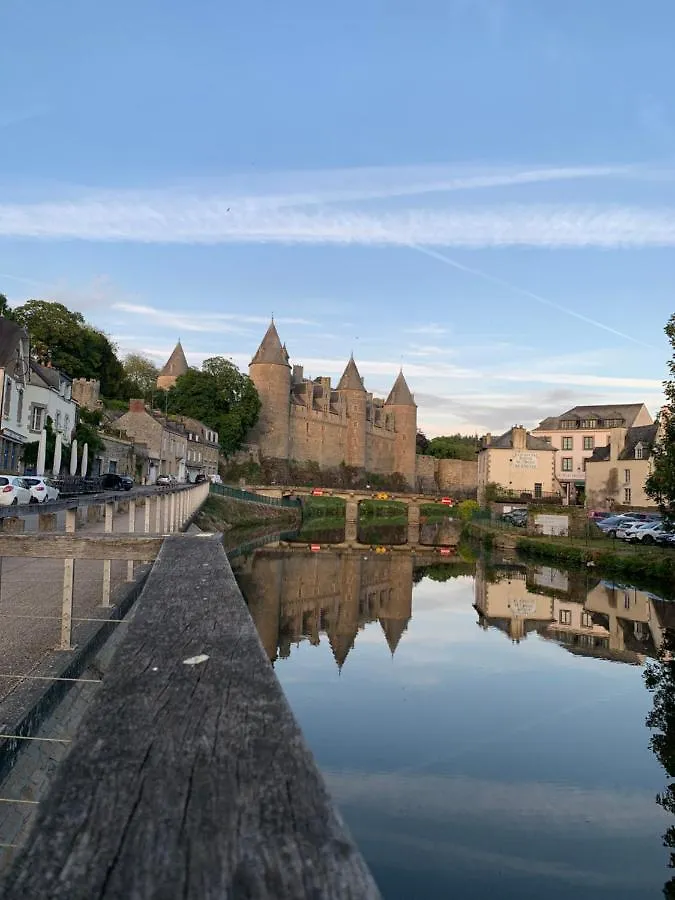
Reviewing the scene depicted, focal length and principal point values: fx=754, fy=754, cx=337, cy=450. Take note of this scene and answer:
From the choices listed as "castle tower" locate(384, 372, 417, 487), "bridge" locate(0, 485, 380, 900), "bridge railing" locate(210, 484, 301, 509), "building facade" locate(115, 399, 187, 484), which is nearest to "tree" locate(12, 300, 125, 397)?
"building facade" locate(115, 399, 187, 484)

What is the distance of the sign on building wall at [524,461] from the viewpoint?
62.1 metres

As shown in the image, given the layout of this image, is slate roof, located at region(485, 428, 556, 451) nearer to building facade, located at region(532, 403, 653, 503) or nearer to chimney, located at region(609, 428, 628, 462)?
building facade, located at region(532, 403, 653, 503)

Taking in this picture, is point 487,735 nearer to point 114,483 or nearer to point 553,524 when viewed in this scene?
point 114,483

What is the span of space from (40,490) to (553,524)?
83.7 feet

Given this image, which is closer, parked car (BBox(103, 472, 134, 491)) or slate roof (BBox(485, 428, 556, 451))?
parked car (BBox(103, 472, 134, 491))

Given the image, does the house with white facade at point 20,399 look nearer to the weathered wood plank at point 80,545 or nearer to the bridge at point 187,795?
the weathered wood plank at point 80,545

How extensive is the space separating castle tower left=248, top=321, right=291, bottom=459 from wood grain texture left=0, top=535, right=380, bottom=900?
7333 cm

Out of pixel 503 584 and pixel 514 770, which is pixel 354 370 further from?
pixel 514 770

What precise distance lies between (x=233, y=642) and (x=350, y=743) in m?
8.77

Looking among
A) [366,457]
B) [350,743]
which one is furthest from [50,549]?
[366,457]

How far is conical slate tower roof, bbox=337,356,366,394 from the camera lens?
282 ft

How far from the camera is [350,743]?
10453 mm

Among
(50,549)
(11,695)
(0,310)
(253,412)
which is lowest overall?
(11,695)

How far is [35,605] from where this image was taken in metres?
9.60
